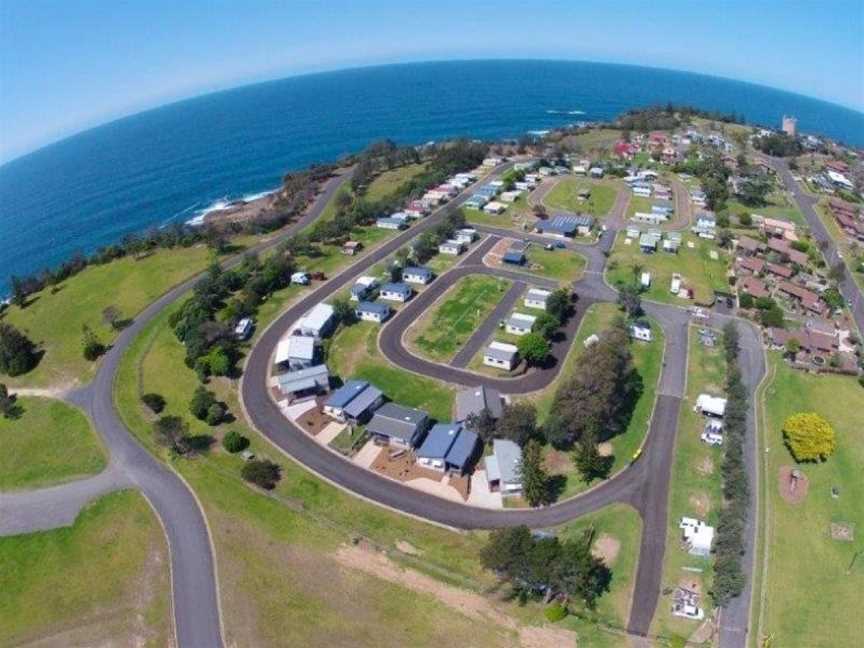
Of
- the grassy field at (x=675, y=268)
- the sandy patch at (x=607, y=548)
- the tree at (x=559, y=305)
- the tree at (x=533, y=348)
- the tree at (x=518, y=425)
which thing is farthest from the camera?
the grassy field at (x=675, y=268)

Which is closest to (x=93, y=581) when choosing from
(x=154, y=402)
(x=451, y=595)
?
(x=154, y=402)

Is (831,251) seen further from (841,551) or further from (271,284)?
(271,284)

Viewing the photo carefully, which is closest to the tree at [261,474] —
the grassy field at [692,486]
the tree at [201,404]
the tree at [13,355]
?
the tree at [201,404]

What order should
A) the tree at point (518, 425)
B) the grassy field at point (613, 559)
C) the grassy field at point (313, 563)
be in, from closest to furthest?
the grassy field at point (313, 563), the grassy field at point (613, 559), the tree at point (518, 425)

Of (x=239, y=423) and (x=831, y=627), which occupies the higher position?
(x=239, y=423)

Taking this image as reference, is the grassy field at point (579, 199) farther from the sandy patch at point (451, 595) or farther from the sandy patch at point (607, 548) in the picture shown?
the sandy patch at point (451, 595)

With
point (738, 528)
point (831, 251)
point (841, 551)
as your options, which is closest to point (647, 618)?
point (738, 528)

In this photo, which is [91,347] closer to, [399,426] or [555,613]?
[399,426]
